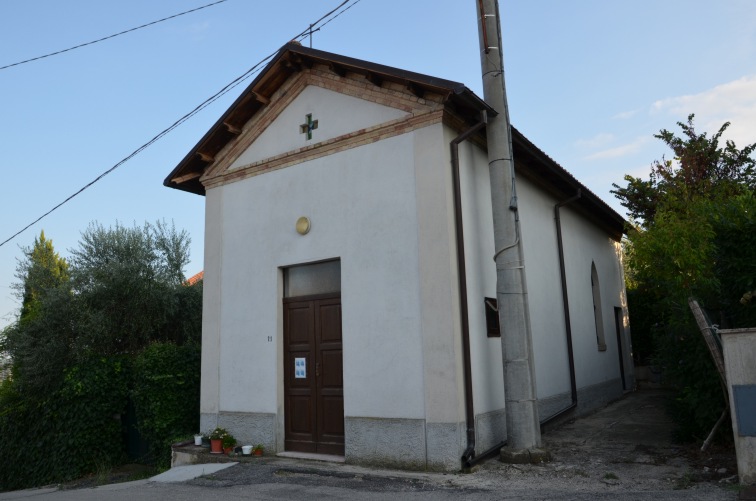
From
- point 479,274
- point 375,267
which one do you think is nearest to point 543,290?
point 479,274

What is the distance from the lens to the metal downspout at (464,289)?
7309 mm

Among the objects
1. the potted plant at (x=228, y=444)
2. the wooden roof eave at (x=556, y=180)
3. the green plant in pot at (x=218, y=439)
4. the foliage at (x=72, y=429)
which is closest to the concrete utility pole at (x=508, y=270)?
the wooden roof eave at (x=556, y=180)

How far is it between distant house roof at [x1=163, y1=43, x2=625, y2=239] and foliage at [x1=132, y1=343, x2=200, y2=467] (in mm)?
3237

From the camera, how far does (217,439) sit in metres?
9.22

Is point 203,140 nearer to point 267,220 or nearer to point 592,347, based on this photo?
point 267,220

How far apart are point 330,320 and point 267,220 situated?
6.87ft

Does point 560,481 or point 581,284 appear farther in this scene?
point 581,284

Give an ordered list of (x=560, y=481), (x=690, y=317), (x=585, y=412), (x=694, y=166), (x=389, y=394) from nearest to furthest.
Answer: (x=560, y=481) → (x=690, y=317) → (x=389, y=394) → (x=585, y=412) → (x=694, y=166)

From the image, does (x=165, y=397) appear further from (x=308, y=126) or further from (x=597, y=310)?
(x=597, y=310)

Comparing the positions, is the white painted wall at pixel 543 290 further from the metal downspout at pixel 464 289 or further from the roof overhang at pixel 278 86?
the roof overhang at pixel 278 86

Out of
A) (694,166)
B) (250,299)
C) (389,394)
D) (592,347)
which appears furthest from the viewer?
(694,166)

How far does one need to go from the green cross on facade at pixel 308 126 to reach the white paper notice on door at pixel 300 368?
139 inches

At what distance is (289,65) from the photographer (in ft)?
31.9

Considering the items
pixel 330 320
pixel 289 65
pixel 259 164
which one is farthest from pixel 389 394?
pixel 289 65
